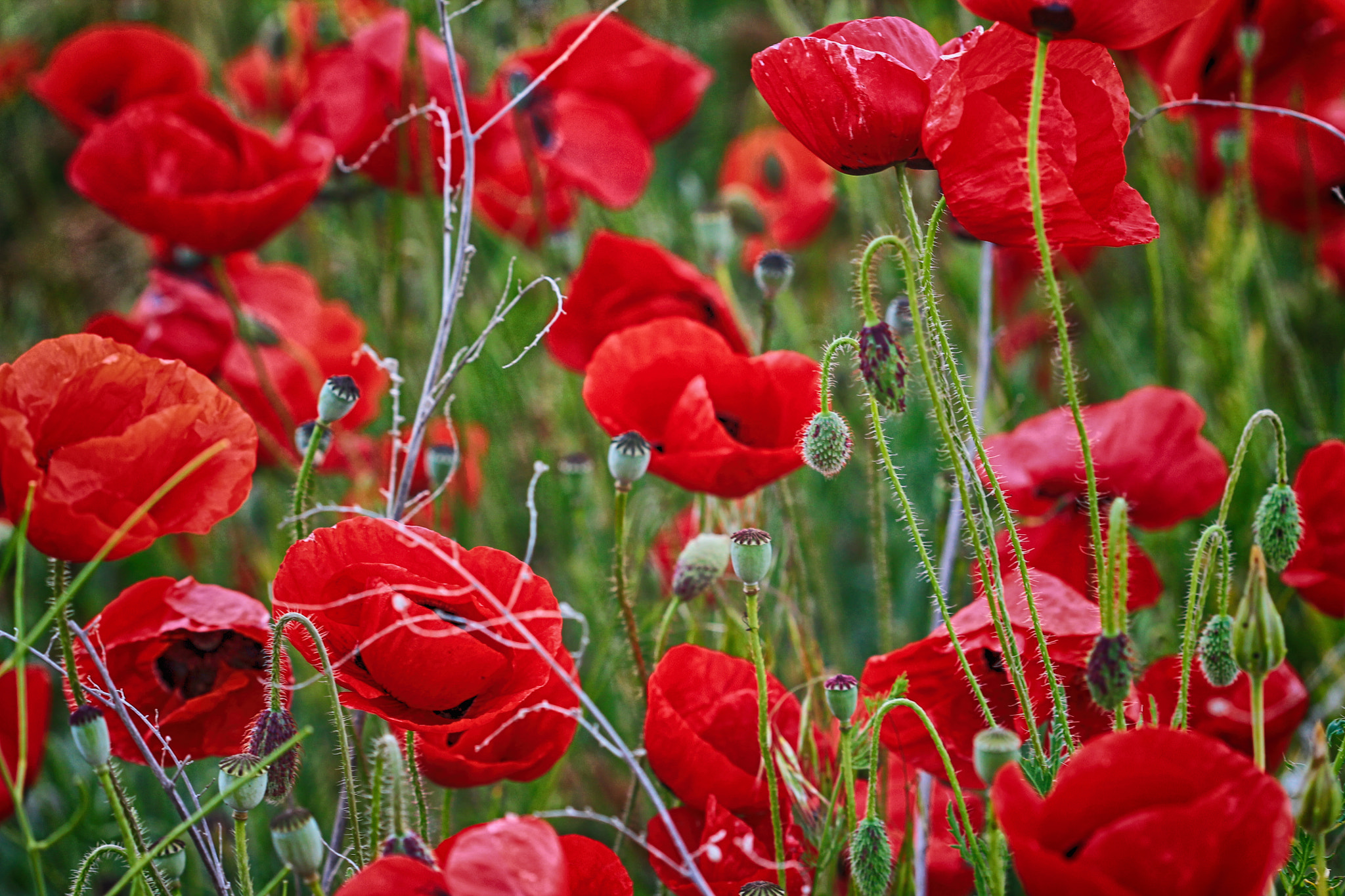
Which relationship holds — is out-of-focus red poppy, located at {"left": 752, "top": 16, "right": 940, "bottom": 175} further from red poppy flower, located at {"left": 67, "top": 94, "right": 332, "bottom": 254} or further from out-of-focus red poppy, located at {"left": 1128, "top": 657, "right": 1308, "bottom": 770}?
red poppy flower, located at {"left": 67, "top": 94, "right": 332, "bottom": 254}

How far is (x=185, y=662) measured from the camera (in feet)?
2.09

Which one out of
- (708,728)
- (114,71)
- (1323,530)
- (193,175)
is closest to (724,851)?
(708,728)

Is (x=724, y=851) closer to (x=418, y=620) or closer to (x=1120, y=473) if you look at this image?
(x=418, y=620)

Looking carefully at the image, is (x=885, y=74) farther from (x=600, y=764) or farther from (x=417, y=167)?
(x=600, y=764)

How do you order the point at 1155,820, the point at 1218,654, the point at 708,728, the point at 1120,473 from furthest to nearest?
the point at 1120,473 < the point at 708,728 < the point at 1218,654 < the point at 1155,820

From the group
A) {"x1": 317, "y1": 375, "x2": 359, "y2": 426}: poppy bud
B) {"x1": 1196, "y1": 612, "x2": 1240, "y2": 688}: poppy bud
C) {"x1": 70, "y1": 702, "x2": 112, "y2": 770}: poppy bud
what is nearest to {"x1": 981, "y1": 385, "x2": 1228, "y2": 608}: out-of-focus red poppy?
{"x1": 1196, "y1": 612, "x2": 1240, "y2": 688}: poppy bud

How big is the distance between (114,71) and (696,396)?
780mm

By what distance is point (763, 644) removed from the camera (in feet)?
2.39

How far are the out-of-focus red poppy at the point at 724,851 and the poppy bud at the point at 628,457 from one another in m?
0.17

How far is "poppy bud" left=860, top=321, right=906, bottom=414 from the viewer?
18.4 inches

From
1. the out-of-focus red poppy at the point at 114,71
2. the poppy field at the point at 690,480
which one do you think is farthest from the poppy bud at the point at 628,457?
the out-of-focus red poppy at the point at 114,71

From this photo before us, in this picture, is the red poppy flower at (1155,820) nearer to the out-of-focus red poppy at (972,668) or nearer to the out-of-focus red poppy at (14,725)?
the out-of-focus red poppy at (972,668)

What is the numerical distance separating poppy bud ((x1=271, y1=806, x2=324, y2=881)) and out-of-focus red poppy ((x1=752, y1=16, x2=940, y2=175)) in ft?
1.13

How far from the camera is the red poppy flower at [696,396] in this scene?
678 millimetres
